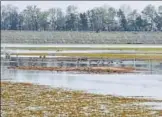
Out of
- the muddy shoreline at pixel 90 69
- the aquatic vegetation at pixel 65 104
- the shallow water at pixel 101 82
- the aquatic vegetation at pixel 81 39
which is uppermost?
the aquatic vegetation at pixel 65 104

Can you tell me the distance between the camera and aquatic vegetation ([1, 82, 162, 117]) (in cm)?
2131

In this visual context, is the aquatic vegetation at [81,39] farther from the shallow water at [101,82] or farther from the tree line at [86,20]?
the shallow water at [101,82]

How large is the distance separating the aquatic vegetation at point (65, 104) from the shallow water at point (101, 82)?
204 cm

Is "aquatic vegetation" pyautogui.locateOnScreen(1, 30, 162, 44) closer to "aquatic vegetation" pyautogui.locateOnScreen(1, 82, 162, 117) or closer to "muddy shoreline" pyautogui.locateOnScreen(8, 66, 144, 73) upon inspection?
"muddy shoreline" pyautogui.locateOnScreen(8, 66, 144, 73)

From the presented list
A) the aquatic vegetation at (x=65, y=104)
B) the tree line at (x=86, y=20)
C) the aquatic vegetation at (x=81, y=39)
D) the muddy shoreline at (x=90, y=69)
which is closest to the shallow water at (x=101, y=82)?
the aquatic vegetation at (x=65, y=104)

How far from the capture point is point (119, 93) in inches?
1130

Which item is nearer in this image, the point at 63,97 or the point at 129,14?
the point at 63,97

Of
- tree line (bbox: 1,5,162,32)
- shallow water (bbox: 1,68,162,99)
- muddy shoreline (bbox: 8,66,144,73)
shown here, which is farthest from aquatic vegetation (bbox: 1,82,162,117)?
tree line (bbox: 1,5,162,32)

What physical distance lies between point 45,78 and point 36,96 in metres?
11.2

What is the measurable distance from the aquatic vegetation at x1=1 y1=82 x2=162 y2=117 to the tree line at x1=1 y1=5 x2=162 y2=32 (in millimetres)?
124334

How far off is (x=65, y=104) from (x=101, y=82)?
11457 mm

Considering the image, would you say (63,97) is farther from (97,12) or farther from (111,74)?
(97,12)

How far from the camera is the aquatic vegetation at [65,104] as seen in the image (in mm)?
21312

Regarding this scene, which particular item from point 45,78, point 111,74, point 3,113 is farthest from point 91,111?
point 111,74
